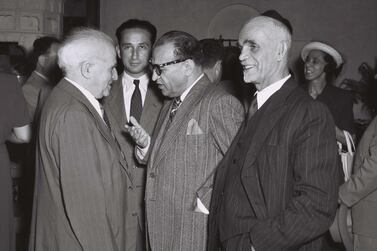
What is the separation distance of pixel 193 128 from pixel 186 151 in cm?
12

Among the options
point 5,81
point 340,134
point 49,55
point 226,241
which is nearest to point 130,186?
point 226,241

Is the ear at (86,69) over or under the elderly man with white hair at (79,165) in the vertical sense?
over

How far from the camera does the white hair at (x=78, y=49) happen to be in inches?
84.6

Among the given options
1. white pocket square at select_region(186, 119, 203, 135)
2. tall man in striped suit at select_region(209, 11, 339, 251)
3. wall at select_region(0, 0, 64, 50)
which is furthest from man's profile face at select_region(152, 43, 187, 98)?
wall at select_region(0, 0, 64, 50)

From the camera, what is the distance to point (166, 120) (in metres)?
2.72

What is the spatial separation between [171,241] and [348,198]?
3.50 ft

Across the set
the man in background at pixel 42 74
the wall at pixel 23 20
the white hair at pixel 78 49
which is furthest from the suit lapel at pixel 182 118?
the wall at pixel 23 20

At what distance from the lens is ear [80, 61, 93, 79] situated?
217 cm

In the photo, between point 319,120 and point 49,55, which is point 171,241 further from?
point 49,55

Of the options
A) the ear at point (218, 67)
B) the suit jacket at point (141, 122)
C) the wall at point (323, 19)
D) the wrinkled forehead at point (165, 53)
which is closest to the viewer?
the wrinkled forehead at point (165, 53)

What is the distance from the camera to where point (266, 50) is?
6.33 ft

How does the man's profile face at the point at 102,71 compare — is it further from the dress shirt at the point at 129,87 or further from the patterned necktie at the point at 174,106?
the dress shirt at the point at 129,87

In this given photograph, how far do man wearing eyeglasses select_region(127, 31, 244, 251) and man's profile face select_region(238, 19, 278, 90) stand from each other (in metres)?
0.46

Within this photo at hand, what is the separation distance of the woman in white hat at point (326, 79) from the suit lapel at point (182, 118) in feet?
5.87
